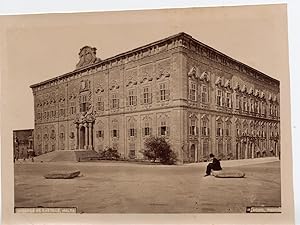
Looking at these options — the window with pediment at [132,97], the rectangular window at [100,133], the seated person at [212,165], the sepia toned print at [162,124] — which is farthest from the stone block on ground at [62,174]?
the seated person at [212,165]

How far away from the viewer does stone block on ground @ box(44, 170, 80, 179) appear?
1.29 metres

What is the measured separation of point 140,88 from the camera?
1.29m

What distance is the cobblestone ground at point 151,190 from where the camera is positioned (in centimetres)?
125

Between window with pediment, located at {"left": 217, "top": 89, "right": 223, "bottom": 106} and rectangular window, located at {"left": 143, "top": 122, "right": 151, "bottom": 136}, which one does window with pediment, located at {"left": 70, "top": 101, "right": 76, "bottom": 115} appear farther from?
window with pediment, located at {"left": 217, "top": 89, "right": 223, "bottom": 106}

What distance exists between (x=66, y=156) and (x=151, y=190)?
0.78ft

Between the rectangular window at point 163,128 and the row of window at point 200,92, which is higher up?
the row of window at point 200,92

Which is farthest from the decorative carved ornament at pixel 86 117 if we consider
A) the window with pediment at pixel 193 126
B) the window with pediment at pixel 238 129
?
the window with pediment at pixel 238 129

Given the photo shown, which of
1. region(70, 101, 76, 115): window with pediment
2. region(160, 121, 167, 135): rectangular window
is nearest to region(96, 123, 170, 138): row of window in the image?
region(160, 121, 167, 135): rectangular window

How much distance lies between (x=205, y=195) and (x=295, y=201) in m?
0.21

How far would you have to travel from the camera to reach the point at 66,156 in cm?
131

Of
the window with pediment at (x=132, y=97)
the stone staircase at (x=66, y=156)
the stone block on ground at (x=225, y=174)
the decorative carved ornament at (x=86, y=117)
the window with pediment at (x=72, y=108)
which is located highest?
the window with pediment at (x=132, y=97)

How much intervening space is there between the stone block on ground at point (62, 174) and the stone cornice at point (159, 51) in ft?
0.72

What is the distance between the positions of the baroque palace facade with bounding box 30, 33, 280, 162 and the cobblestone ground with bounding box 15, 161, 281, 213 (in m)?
0.05

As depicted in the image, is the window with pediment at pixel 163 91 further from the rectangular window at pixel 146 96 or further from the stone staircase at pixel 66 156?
the stone staircase at pixel 66 156
